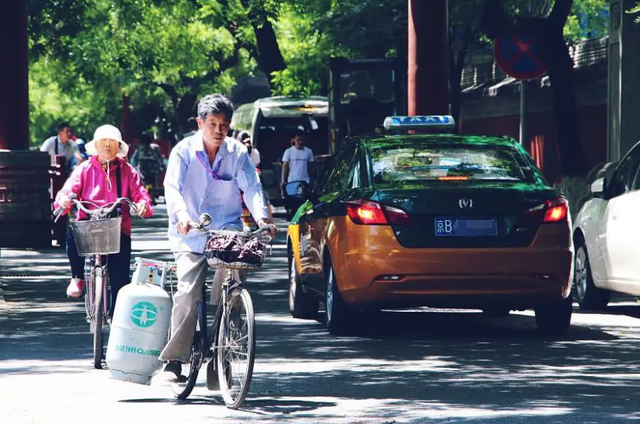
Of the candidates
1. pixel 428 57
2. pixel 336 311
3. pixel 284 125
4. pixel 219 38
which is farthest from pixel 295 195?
pixel 219 38

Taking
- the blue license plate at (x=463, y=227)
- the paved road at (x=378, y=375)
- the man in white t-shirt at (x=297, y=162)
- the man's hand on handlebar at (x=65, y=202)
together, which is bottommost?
the paved road at (x=378, y=375)

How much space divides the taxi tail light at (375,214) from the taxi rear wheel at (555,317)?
51.2 inches

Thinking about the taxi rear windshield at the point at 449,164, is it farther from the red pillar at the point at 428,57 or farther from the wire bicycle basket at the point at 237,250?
the red pillar at the point at 428,57

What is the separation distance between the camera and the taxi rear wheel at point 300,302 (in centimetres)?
1402

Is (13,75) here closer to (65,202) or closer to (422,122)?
(422,122)

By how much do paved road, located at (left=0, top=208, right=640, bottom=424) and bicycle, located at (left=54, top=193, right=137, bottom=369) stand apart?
0.91ft

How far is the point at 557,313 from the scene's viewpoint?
12641 mm

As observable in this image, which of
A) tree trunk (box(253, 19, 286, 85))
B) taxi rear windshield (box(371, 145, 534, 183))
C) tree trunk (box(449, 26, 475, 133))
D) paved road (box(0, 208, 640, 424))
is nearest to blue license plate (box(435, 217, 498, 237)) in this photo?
taxi rear windshield (box(371, 145, 534, 183))

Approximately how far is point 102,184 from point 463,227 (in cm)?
265

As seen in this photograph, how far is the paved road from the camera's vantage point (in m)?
8.73

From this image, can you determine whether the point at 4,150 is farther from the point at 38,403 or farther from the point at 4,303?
the point at 38,403

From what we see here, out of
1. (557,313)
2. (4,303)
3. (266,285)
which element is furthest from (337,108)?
(557,313)

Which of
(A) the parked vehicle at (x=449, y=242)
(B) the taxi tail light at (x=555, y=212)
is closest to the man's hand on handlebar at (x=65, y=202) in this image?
(A) the parked vehicle at (x=449, y=242)

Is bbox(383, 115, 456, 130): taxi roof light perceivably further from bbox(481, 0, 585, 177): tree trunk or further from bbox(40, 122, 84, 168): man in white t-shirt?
Result: bbox(40, 122, 84, 168): man in white t-shirt
